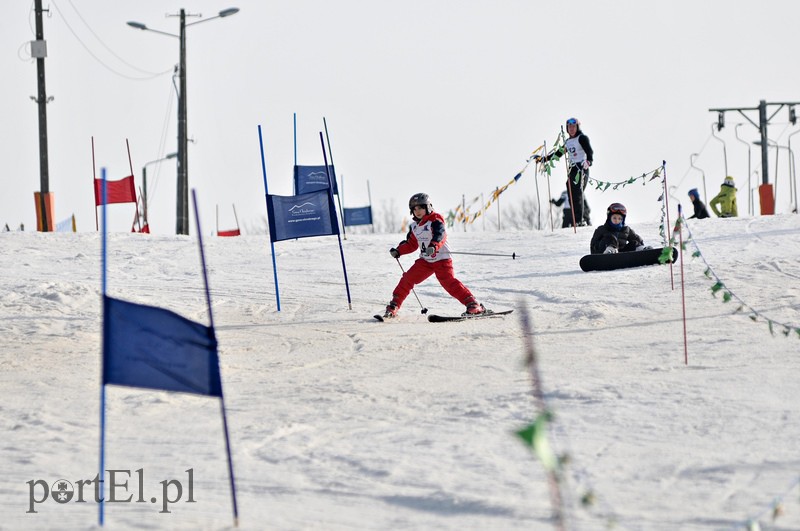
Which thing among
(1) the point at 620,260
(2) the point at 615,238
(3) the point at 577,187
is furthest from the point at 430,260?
(3) the point at 577,187

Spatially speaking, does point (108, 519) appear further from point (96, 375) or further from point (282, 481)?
point (96, 375)

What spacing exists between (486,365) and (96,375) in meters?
3.27

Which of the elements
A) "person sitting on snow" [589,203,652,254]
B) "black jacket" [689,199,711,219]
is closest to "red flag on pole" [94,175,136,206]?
"person sitting on snow" [589,203,652,254]

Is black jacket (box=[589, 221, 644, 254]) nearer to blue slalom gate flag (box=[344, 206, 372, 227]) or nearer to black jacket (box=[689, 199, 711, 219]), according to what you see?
black jacket (box=[689, 199, 711, 219])

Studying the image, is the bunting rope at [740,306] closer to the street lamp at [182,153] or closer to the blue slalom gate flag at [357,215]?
the street lamp at [182,153]

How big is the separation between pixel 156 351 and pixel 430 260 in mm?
7297

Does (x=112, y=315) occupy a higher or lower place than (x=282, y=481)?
higher

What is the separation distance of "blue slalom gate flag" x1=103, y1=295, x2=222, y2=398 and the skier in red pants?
6.98m

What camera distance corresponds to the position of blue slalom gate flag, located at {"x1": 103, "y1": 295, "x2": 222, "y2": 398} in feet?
18.2

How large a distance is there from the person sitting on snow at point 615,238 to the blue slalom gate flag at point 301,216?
4107 mm

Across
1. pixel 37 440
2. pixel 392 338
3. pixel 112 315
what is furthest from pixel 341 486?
pixel 392 338

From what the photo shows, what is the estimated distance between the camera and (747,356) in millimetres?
9602

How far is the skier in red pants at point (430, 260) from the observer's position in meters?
12.7

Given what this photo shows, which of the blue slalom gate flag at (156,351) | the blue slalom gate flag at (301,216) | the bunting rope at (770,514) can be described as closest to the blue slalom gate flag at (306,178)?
the blue slalom gate flag at (301,216)
